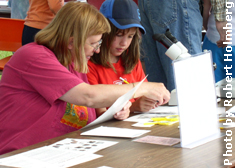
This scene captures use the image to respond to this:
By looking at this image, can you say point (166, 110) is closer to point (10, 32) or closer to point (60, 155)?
point (60, 155)

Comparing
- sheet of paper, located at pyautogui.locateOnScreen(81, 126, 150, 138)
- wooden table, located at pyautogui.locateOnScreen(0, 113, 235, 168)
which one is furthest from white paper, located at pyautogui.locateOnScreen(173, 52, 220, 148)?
sheet of paper, located at pyautogui.locateOnScreen(81, 126, 150, 138)

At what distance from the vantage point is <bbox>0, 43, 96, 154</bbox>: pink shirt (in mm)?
1468

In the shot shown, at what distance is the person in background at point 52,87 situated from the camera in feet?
4.83

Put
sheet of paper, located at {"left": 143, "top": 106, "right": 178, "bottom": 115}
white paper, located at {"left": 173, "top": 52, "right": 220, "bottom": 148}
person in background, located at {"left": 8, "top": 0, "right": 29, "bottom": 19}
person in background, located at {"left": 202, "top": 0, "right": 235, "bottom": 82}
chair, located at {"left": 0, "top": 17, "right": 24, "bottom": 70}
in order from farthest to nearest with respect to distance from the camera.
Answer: person in background, located at {"left": 8, "top": 0, "right": 29, "bottom": 19}
chair, located at {"left": 0, "top": 17, "right": 24, "bottom": 70}
person in background, located at {"left": 202, "top": 0, "right": 235, "bottom": 82}
sheet of paper, located at {"left": 143, "top": 106, "right": 178, "bottom": 115}
white paper, located at {"left": 173, "top": 52, "right": 220, "bottom": 148}

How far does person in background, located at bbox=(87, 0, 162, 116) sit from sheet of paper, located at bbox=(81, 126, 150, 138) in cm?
42

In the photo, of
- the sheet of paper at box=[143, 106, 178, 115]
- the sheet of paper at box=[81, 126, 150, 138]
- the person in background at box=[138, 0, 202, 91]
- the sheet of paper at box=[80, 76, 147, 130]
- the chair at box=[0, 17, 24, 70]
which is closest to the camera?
the sheet of paper at box=[81, 126, 150, 138]

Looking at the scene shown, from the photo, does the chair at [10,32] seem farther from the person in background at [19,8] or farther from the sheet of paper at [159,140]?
the sheet of paper at [159,140]

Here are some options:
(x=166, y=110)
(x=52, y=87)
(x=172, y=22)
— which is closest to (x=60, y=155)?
(x=52, y=87)

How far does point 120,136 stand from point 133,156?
0.24 metres

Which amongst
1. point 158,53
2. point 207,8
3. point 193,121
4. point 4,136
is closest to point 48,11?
point 158,53

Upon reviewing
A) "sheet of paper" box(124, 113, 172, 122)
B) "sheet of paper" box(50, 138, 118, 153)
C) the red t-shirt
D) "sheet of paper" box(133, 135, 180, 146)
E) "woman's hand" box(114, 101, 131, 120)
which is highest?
the red t-shirt

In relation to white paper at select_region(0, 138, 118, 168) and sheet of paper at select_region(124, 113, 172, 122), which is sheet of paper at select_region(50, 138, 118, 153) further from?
sheet of paper at select_region(124, 113, 172, 122)

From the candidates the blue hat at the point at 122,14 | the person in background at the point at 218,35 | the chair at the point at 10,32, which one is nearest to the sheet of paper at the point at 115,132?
the blue hat at the point at 122,14

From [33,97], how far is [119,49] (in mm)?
713
